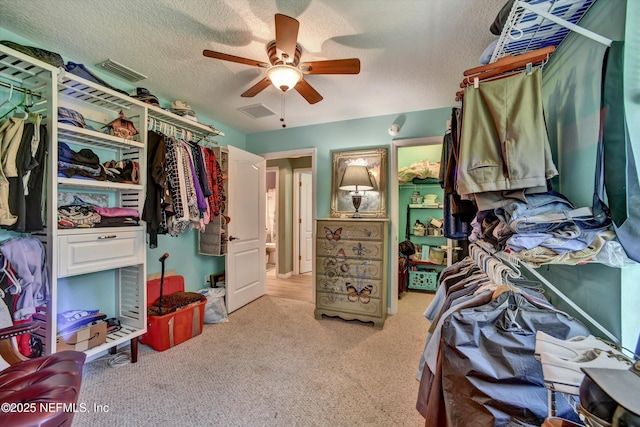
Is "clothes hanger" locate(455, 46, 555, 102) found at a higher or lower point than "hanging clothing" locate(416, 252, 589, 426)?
higher

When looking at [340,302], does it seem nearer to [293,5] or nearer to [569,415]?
[569,415]

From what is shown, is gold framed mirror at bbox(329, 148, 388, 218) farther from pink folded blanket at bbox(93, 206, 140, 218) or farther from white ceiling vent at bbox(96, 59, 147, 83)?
white ceiling vent at bbox(96, 59, 147, 83)

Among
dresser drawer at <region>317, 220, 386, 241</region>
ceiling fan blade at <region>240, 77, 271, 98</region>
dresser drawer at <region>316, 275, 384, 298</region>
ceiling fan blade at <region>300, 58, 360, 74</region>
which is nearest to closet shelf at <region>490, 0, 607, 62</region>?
ceiling fan blade at <region>300, 58, 360, 74</region>

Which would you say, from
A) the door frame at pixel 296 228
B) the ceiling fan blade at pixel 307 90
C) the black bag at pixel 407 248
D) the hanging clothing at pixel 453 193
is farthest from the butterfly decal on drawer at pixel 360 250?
the door frame at pixel 296 228

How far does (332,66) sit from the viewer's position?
176 cm

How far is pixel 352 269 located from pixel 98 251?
2241mm

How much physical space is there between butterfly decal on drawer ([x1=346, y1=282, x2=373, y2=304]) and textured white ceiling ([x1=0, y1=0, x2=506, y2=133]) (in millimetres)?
2035

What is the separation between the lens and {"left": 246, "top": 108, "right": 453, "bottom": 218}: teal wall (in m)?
3.22

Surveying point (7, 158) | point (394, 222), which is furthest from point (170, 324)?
point (394, 222)

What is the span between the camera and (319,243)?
3135mm

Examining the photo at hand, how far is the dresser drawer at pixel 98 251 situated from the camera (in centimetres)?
177

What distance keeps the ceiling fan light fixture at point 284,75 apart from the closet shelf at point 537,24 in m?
1.13

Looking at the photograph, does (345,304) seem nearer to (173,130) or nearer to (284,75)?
(284,75)

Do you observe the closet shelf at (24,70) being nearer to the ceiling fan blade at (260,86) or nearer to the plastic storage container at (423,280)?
the ceiling fan blade at (260,86)
